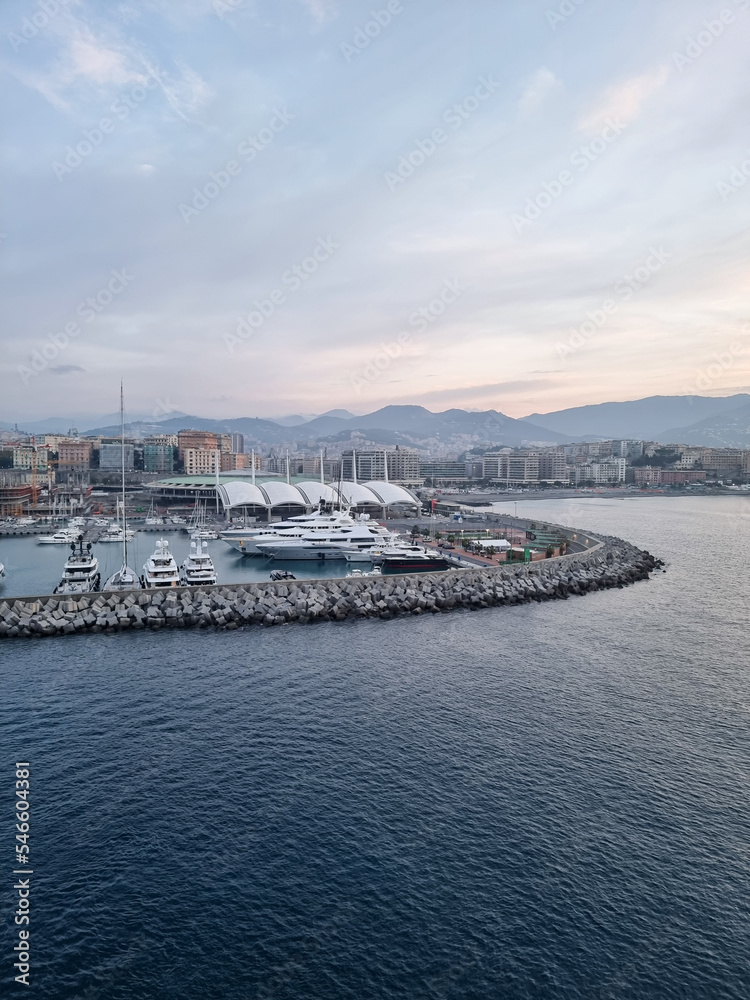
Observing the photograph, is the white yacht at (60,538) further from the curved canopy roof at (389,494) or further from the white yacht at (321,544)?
the curved canopy roof at (389,494)

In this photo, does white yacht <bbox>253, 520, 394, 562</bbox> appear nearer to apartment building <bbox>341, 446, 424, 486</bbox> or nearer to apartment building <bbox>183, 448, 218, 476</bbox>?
apartment building <bbox>183, 448, 218, 476</bbox>

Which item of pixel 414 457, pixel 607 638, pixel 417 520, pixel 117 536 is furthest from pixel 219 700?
pixel 414 457

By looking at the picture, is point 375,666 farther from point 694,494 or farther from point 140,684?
point 694,494

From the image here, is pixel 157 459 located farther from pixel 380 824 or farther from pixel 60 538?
pixel 380 824

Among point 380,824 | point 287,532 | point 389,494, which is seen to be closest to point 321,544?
point 287,532

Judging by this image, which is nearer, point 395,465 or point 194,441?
point 194,441
